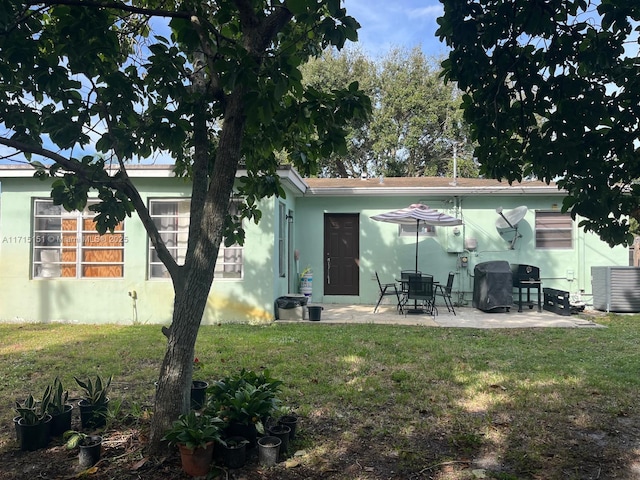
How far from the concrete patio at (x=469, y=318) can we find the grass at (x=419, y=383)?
23.4 inches

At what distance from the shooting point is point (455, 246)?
11.3 metres

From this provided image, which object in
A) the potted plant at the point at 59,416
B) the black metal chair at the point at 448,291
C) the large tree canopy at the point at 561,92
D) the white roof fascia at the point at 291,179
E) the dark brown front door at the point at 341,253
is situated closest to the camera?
the large tree canopy at the point at 561,92

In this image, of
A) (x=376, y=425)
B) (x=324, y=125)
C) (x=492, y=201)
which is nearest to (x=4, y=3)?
(x=324, y=125)

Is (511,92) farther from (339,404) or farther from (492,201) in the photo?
(492,201)

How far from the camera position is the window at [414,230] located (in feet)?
37.5

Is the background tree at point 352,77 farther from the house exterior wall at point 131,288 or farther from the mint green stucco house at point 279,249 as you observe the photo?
the house exterior wall at point 131,288

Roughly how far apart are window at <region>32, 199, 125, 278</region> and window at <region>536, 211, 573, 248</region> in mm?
9477

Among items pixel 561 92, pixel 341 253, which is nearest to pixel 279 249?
pixel 341 253

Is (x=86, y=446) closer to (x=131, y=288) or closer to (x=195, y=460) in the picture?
(x=195, y=460)

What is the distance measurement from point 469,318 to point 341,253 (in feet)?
11.9

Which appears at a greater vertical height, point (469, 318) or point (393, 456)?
point (469, 318)

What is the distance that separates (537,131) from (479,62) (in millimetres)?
665

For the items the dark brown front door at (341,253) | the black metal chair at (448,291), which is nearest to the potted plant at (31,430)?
the black metal chair at (448,291)

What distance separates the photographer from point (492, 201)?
11234mm
